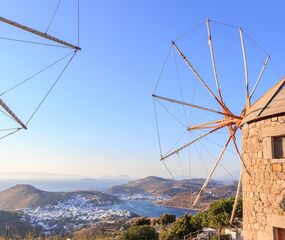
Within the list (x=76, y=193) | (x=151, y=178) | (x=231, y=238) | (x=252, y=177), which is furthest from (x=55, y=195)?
(x=252, y=177)

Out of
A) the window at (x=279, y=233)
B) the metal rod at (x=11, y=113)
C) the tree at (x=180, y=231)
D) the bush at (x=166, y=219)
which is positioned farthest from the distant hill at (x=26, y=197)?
the window at (x=279, y=233)

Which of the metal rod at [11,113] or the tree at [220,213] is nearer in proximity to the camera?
the metal rod at [11,113]

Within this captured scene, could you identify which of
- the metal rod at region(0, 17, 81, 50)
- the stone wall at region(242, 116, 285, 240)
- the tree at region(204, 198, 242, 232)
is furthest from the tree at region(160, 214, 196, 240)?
the metal rod at region(0, 17, 81, 50)

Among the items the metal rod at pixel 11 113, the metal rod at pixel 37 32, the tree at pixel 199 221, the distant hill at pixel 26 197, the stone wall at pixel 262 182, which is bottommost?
the distant hill at pixel 26 197

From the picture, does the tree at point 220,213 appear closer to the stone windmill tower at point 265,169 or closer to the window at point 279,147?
the stone windmill tower at point 265,169

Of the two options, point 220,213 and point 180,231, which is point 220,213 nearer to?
point 220,213

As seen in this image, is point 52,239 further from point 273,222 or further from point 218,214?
point 218,214

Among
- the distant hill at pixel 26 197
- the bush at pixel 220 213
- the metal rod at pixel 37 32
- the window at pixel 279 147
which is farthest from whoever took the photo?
the distant hill at pixel 26 197

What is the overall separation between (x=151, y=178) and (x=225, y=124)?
162 meters

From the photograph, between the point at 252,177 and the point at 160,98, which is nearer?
the point at 252,177

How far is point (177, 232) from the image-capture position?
22.0 meters

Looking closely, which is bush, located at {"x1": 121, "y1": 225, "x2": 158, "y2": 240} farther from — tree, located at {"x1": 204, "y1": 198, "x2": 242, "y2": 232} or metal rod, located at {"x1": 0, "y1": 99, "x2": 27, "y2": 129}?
metal rod, located at {"x1": 0, "y1": 99, "x2": 27, "y2": 129}

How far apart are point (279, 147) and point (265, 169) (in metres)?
0.58

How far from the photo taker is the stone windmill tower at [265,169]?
728cm
